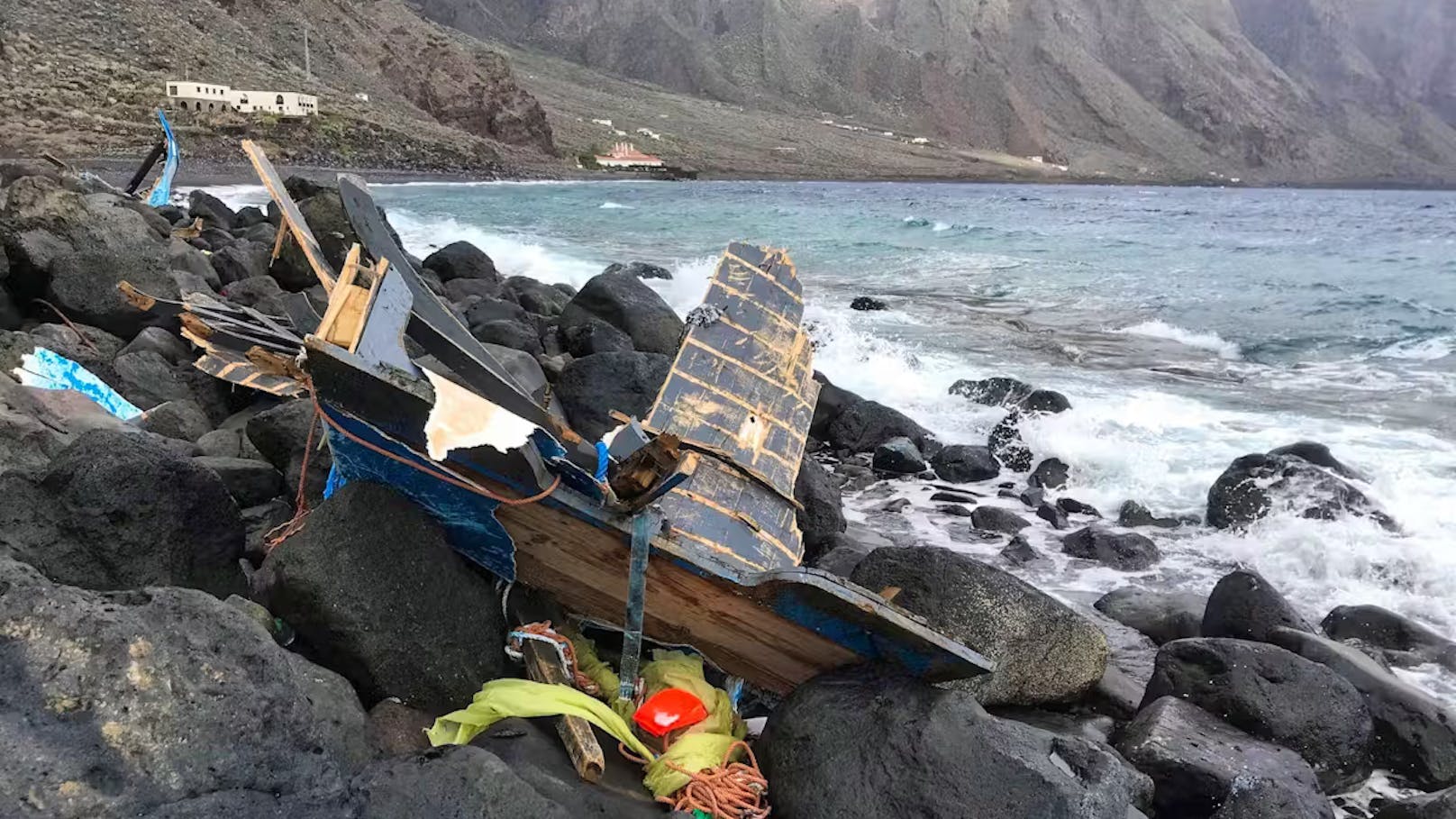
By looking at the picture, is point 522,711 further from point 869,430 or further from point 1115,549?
point 869,430

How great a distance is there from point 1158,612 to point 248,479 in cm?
517

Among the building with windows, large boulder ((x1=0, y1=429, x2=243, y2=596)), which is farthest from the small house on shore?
large boulder ((x1=0, y1=429, x2=243, y2=596))

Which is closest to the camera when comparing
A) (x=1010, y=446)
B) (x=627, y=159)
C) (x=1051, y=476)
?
(x=1051, y=476)

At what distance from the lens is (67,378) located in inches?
211

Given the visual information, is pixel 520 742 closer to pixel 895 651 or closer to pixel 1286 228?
pixel 895 651

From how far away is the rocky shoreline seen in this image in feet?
6.73

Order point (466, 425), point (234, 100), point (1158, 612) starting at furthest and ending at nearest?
point (234, 100)
point (1158, 612)
point (466, 425)

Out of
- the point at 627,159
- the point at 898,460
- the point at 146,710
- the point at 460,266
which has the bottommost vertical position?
the point at 627,159

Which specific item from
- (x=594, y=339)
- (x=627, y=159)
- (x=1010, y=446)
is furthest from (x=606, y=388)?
(x=627, y=159)

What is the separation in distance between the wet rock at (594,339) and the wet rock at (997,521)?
3.55 meters

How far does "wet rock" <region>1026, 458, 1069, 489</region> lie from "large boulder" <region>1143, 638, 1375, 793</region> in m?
4.03

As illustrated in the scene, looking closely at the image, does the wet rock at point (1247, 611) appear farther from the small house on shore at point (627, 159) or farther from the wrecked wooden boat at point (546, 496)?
the small house on shore at point (627, 159)

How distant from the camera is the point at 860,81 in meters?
144

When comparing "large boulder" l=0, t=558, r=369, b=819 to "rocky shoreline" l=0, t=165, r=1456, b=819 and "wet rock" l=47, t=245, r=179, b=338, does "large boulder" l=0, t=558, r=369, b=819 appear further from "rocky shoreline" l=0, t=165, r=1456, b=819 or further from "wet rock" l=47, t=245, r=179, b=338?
"wet rock" l=47, t=245, r=179, b=338
